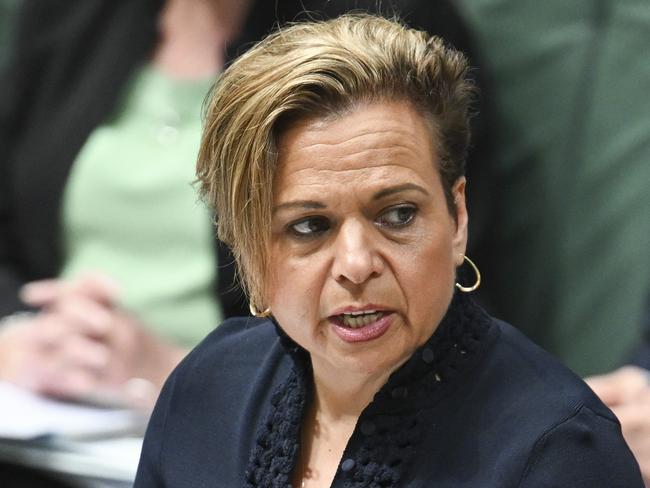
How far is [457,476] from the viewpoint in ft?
3.15

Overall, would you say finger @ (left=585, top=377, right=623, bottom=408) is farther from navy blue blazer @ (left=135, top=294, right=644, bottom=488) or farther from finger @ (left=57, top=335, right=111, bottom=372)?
finger @ (left=57, top=335, right=111, bottom=372)

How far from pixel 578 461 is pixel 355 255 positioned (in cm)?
23

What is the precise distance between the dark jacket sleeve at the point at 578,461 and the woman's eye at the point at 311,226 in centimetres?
23

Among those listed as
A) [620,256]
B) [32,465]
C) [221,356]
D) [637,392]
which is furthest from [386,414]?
[620,256]

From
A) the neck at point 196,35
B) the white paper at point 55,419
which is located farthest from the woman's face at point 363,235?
the neck at point 196,35

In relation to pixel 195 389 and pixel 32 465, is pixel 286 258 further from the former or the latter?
pixel 32 465

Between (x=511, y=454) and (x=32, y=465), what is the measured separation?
72cm

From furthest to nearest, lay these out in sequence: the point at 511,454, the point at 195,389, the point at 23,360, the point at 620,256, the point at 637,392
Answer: the point at 620,256
the point at 23,360
the point at 637,392
the point at 195,389
the point at 511,454

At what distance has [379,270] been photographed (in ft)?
3.11

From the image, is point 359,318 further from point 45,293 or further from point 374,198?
point 45,293

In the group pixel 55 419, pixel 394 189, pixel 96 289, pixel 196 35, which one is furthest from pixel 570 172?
pixel 394 189

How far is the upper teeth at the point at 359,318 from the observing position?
0.96m

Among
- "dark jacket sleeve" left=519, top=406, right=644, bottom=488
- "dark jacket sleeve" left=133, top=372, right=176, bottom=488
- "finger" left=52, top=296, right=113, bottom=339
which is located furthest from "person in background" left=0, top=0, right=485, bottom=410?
"dark jacket sleeve" left=519, top=406, right=644, bottom=488

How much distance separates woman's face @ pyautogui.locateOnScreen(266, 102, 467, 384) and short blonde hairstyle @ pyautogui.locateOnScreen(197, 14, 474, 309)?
0.04 feet
